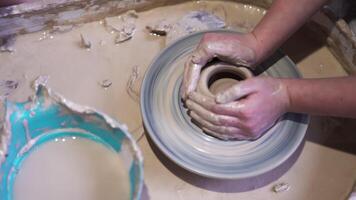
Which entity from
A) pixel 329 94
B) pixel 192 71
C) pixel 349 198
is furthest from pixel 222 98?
pixel 349 198

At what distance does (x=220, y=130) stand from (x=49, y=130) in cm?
52

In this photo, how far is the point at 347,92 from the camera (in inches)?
51.0

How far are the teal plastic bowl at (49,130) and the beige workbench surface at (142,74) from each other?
25 cm

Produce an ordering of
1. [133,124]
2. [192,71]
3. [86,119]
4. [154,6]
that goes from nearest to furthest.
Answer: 1. [86,119]
2. [192,71]
3. [133,124]
4. [154,6]

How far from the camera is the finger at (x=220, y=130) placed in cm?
139

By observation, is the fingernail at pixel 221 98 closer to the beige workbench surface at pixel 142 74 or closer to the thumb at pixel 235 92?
the thumb at pixel 235 92

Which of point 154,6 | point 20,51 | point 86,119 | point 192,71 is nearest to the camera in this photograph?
point 86,119

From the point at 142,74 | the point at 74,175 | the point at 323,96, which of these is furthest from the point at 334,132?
the point at 74,175

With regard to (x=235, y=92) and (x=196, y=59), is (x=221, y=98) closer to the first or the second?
(x=235, y=92)

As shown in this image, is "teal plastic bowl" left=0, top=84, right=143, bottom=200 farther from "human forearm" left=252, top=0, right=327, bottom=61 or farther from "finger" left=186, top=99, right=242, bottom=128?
"human forearm" left=252, top=0, right=327, bottom=61

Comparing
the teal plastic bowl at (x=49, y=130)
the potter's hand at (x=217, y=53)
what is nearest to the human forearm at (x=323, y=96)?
the potter's hand at (x=217, y=53)

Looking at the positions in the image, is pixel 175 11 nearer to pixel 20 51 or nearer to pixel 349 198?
pixel 20 51

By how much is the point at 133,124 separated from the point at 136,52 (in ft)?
1.02

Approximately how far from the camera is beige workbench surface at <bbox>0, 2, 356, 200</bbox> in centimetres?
146
